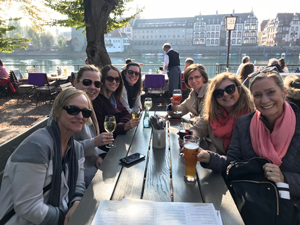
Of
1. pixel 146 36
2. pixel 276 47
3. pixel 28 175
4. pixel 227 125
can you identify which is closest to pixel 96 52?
pixel 227 125

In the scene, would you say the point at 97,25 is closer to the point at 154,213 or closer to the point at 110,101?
the point at 110,101

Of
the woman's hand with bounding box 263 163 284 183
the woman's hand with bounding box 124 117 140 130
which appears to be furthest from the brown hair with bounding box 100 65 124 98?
the woman's hand with bounding box 263 163 284 183

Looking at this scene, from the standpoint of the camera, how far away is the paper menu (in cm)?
91

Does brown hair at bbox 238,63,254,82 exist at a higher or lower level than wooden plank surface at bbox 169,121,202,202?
higher

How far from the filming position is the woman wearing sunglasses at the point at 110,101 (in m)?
2.34

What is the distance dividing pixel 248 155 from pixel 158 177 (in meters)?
0.71

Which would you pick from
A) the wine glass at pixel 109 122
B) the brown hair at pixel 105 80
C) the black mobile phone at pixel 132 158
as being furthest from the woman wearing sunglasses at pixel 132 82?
the black mobile phone at pixel 132 158

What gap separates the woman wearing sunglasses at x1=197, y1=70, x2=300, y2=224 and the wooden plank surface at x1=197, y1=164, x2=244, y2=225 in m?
0.08

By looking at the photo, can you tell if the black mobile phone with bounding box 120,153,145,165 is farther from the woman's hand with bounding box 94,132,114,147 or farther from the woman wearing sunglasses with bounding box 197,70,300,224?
the woman wearing sunglasses with bounding box 197,70,300,224

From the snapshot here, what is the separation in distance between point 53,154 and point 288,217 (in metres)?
1.30

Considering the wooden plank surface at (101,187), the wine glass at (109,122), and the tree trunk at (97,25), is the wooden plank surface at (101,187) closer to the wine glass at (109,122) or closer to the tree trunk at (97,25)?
the wine glass at (109,122)

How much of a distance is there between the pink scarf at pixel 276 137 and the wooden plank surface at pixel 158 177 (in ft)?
2.14

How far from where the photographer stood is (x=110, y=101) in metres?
2.77

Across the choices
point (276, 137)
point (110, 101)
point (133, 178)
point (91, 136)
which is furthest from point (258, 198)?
point (110, 101)
